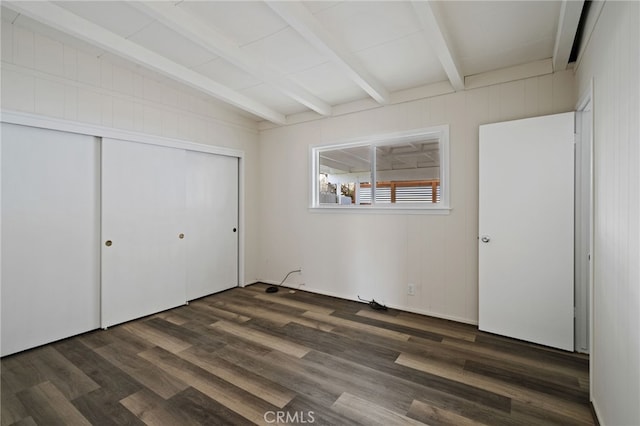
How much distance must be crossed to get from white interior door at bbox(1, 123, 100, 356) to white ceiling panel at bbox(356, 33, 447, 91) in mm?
2864

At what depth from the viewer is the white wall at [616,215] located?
4.07ft

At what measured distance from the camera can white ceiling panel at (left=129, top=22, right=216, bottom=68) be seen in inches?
92.9

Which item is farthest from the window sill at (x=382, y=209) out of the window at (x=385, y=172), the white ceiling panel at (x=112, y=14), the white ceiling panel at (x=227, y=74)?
the white ceiling panel at (x=112, y=14)

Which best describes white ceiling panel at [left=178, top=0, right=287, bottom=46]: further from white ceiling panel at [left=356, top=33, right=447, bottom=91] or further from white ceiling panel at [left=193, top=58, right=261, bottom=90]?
white ceiling panel at [left=356, top=33, right=447, bottom=91]

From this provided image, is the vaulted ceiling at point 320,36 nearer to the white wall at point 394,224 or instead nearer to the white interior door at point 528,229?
the white wall at point 394,224

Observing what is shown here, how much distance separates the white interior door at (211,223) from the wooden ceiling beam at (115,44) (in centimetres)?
102

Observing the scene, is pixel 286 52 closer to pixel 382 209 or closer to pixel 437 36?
pixel 437 36

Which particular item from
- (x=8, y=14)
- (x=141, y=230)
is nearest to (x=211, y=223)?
(x=141, y=230)

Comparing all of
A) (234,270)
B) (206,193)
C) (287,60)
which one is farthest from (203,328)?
(287,60)

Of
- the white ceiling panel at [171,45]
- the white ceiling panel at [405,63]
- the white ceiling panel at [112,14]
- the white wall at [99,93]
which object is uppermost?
the white ceiling panel at [112,14]

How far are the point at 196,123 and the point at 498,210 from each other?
3.68 meters

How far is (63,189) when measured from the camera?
2.72m

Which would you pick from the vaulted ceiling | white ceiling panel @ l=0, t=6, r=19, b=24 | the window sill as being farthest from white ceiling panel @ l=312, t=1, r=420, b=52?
white ceiling panel @ l=0, t=6, r=19, b=24

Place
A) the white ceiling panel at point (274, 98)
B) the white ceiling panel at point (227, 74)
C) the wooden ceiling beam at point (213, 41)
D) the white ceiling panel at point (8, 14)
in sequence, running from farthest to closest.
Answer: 1. the white ceiling panel at point (274, 98)
2. the white ceiling panel at point (227, 74)
3. the white ceiling panel at point (8, 14)
4. the wooden ceiling beam at point (213, 41)
